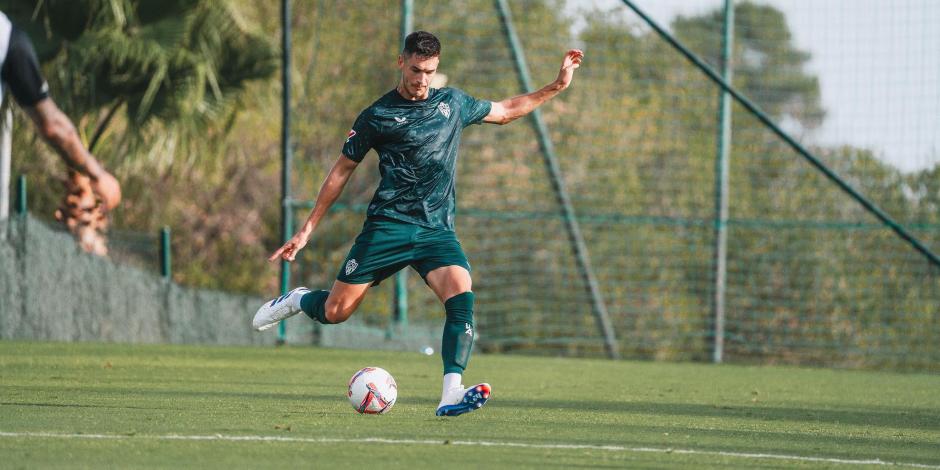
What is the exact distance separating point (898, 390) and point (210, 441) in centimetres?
717

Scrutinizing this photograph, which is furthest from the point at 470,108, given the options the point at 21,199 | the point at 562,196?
the point at 562,196

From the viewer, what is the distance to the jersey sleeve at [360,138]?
27.3ft

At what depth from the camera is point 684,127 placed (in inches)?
809

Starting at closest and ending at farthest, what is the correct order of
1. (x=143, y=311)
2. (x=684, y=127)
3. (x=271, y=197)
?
1. (x=143, y=311)
2. (x=684, y=127)
3. (x=271, y=197)

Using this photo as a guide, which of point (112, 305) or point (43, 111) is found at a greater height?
point (43, 111)

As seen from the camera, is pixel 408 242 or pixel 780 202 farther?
pixel 780 202

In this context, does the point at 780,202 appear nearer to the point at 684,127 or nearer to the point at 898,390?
the point at 684,127

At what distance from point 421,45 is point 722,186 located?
9211 millimetres

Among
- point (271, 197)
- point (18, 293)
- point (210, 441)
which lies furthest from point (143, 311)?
point (271, 197)

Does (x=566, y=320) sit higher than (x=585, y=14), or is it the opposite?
(x=585, y=14)

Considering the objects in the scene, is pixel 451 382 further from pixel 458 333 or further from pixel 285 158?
pixel 285 158

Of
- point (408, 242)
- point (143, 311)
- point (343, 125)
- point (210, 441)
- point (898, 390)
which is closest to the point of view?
point (210, 441)

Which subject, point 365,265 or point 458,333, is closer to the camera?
point 458,333

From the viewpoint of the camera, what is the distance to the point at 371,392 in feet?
25.2
